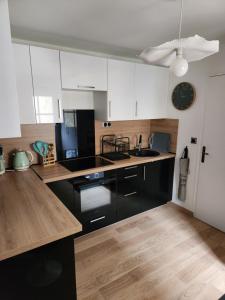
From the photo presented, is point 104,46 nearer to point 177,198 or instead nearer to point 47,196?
point 47,196

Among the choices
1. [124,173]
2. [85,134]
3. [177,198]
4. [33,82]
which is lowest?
[177,198]

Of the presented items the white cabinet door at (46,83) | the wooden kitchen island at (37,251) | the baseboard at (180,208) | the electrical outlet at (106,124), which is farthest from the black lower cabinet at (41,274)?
the baseboard at (180,208)

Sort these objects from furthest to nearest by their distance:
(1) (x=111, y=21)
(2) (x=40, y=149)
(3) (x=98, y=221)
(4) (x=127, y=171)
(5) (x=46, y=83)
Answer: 1. (4) (x=127, y=171)
2. (3) (x=98, y=221)
3. (2) (x=40, y=149)
4. (5) (x=46, y=83)
5. (1) (x=111, y=21)

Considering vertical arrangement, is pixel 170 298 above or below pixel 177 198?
below

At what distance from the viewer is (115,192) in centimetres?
251

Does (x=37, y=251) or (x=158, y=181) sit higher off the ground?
(x=37, y=251)

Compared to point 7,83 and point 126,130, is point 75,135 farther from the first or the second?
point 7,83

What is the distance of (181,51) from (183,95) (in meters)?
1.75

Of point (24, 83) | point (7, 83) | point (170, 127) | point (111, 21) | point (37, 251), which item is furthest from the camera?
point (170, 127)

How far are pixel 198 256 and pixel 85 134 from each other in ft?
6.58

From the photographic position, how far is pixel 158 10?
1.56 meters

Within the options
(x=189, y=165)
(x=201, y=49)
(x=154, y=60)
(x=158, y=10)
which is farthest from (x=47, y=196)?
(x=189, y=165)

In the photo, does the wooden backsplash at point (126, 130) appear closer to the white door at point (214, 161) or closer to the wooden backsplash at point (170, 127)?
the wooden backsplash at point (170, 127)

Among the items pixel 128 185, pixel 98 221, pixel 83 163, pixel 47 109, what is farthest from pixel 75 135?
pixel 98 221
